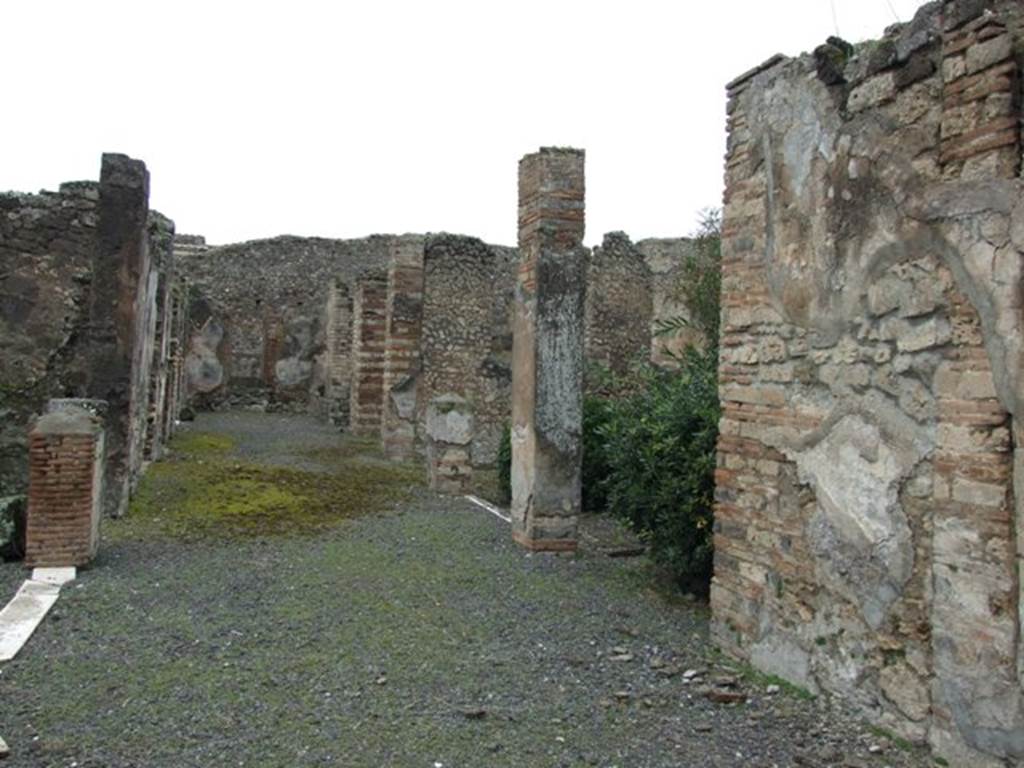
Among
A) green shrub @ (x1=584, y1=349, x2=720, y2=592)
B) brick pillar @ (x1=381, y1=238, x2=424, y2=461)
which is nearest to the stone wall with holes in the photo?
green shrub @ (x1=584, y1=349, x2=720, y2=592)

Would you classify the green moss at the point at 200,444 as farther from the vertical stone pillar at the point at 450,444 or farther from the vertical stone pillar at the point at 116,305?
the vertical stone pillar at the point at 116,305

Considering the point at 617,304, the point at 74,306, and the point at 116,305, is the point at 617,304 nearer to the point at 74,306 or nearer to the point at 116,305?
the point at 116,305

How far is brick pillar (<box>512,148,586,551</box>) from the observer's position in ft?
25.2

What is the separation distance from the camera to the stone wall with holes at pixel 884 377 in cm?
324

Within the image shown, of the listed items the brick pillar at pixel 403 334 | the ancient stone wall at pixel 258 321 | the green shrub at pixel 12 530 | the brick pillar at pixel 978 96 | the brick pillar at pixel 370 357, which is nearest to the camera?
the brick pillar at pixel 978 96

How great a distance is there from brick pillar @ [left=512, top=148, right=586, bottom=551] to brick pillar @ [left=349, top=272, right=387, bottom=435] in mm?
9855

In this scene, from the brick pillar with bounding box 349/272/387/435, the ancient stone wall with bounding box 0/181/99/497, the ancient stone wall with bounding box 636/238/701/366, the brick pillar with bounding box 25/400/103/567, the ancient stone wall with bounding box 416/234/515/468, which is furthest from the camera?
the brick pillar with bounding box 349/272/387/435

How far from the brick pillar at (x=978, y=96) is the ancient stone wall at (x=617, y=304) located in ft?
43.7

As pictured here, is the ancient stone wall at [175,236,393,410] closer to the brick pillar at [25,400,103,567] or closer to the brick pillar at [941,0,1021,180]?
the brick pillar at [25,400,103,567]

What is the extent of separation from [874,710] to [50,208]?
8.60m

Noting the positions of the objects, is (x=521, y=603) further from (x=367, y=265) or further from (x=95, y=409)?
(x=367, y=265)

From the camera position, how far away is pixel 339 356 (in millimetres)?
21484

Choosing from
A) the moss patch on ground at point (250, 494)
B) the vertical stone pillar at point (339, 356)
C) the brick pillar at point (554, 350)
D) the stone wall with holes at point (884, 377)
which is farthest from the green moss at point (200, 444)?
the stone wall with holes at point (884, 377)

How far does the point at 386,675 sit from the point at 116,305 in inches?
226
